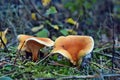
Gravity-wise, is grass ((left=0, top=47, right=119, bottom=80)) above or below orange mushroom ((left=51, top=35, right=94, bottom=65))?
Result: below

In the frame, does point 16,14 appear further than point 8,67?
Yes

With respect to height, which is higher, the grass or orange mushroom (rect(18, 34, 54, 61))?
orange mushroom (rect(18, 34, 54, 61))

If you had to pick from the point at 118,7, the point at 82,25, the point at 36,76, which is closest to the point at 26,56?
the point at 36,76

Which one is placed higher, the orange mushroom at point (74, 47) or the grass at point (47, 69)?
the orange mushroom at point (74, 47)

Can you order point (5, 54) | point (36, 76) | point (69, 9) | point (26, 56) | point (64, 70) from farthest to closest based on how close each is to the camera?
1. point (69, 9)
2. point (5, 54)
3. point (26, 56)
4. point (64, 70)
5. point (36, 76)

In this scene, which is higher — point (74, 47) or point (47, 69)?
point (74, 47)

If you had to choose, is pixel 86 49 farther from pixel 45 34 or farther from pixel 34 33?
pixel 34 33

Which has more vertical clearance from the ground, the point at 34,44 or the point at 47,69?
the point at 34,44

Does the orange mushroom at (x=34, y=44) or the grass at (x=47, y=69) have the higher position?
the orange mushroom at (x=34, y=44)
